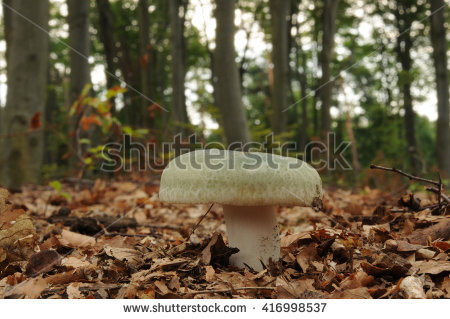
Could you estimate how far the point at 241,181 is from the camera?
6.69 ft

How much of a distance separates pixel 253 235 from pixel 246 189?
1.71 feet

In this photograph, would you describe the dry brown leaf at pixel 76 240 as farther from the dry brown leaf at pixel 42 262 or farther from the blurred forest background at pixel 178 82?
the blurred forest background at pixel 178 82

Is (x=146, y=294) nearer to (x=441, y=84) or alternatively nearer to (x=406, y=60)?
(x=441, y=84)

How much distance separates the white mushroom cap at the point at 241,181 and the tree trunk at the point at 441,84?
27.8 ft

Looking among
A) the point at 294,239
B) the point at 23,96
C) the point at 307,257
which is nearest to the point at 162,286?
the point at 307,257

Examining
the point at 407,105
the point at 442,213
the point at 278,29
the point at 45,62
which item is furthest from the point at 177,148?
the point at 407,105

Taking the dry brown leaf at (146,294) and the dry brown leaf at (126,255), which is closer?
the dry brown leaf at (146,294)

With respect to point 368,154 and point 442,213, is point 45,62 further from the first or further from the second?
point 368,154

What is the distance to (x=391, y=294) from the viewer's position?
6.05 ft

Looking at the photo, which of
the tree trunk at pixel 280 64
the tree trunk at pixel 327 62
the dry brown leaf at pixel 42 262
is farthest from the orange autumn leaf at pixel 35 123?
the tree trunk at pixel 327 62

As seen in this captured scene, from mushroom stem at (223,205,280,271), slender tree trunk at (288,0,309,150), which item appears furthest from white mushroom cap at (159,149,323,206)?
slender tree trunk at (288,0,309,150)

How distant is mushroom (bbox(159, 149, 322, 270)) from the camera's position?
6.68ft

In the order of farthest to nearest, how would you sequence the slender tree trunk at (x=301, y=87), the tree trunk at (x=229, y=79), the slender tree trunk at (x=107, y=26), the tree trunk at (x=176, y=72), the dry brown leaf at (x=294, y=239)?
the slender tree trunk at (x=301, y=87), the slender tree trunk at (x=107, y=26), the tree trunk at (x=176, y=72), the tree trunk at (x=229, y=79), the dry brown leaf at (x=294, y=239)

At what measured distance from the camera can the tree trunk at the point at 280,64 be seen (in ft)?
Answer: 29.8
